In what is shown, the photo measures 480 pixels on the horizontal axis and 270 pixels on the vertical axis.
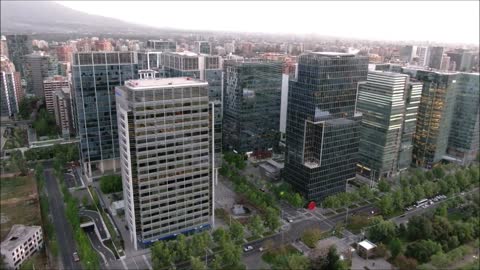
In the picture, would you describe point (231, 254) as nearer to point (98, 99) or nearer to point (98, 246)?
point (98, 246)

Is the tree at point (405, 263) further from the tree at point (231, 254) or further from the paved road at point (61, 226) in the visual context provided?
the paved road at point (61, 226)

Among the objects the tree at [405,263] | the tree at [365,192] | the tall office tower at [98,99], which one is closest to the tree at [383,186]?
the tree at [365,192]

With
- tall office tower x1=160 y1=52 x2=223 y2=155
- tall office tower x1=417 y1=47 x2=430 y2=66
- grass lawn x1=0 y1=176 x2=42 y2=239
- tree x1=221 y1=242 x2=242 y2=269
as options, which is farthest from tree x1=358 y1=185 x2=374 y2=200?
tall office tower x1=417 y1=47 x2=430 y2=66

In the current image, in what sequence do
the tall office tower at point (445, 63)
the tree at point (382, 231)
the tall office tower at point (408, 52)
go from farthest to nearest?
the tall office tower at point (445, 63) → the tall office tower at point (408, 52) → the tree at point (382, 231)

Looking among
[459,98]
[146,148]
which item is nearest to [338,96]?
[146,148]

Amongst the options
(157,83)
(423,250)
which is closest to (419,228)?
→ (423,250)
